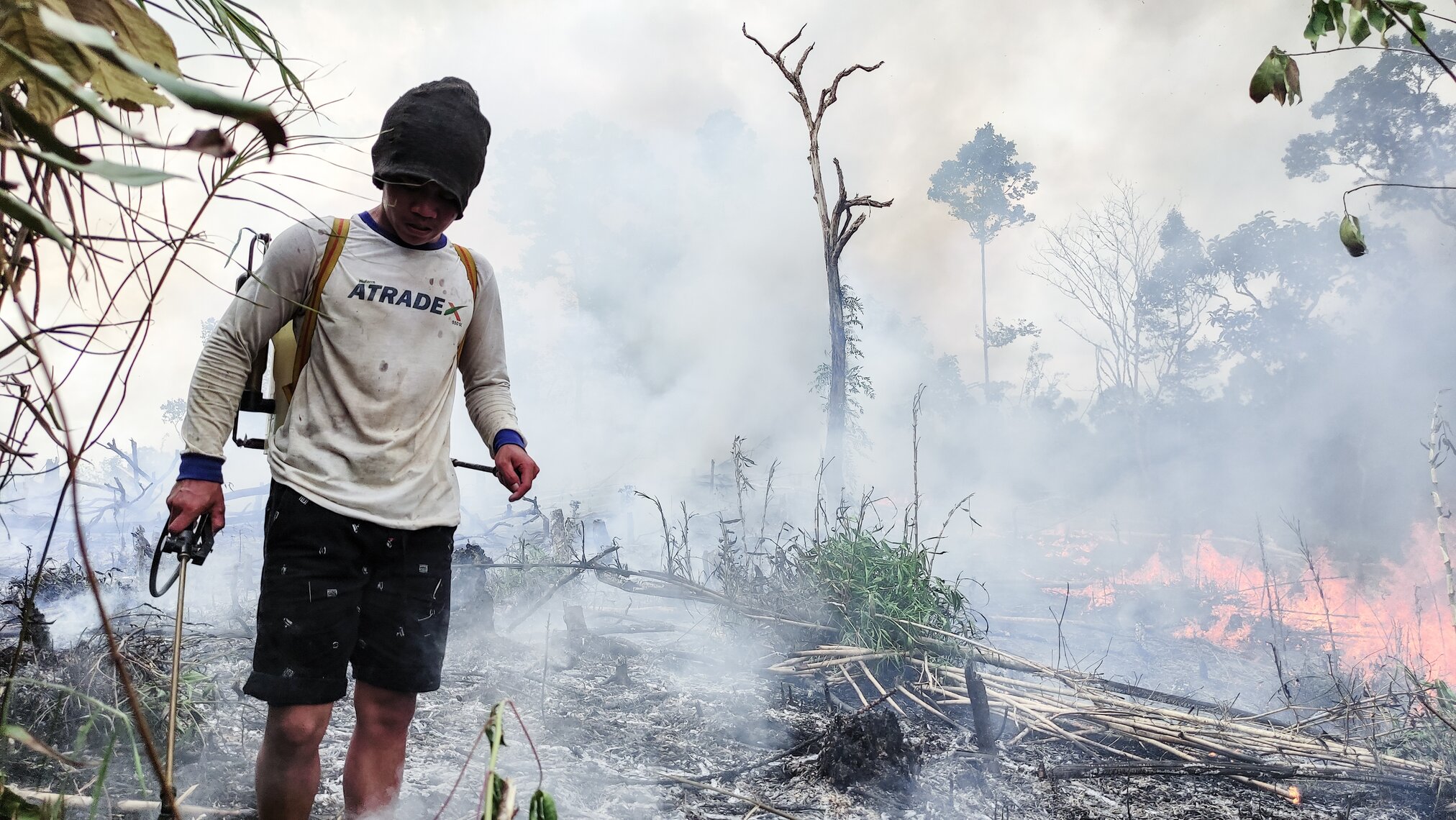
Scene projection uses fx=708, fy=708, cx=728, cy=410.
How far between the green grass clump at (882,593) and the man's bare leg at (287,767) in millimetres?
3780

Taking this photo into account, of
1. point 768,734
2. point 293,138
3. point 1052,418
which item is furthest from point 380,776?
point 1052,418

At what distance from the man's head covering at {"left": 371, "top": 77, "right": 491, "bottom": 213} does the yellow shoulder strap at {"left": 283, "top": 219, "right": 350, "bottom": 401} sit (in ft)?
0.65

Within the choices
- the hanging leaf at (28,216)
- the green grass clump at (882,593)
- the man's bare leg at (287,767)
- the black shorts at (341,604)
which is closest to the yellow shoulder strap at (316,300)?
the black shorts at (341,604)

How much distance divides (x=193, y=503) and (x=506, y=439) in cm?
85

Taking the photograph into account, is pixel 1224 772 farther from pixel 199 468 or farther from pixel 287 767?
pixel 199 468

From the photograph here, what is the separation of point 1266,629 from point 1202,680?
124 inches

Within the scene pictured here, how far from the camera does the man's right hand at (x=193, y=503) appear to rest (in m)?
1.68

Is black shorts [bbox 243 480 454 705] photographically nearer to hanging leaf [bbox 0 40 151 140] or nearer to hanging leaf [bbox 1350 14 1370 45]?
hanging leaf [bbox 0 40 151 140]

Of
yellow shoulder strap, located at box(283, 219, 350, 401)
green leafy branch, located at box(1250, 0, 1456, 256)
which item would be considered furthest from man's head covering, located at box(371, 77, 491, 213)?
green leafy branch, located at box(1250, 0, 1456, 256)

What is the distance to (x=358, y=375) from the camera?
6.47ft

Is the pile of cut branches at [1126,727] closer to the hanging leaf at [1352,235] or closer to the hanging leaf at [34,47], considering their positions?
the hanging leaf at [1352,235]

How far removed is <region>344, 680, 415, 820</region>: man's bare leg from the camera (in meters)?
1.98

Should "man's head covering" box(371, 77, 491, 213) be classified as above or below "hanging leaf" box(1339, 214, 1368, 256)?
above

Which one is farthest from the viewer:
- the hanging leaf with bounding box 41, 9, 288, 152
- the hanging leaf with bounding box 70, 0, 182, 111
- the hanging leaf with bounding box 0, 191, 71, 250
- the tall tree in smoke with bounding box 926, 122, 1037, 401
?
the tall tree in smoke with bounding box 926, 122, 1037, 401
